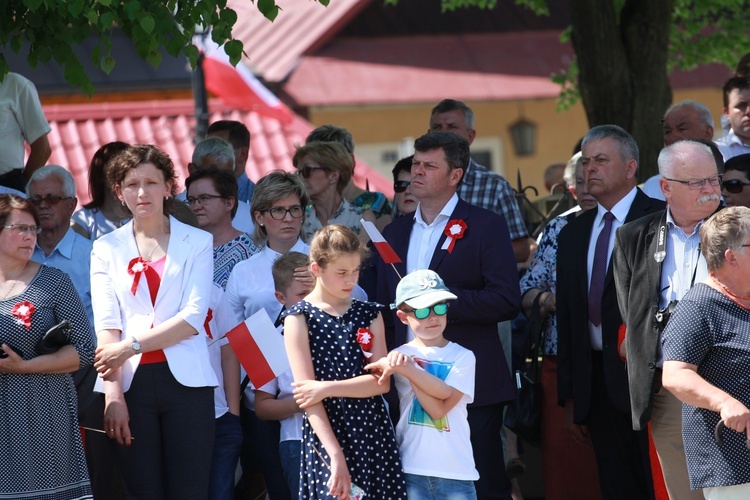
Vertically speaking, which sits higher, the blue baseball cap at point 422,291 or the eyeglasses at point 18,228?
the eyeglasses at point 18,228

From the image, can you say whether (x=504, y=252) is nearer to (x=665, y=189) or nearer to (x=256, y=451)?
(x=665, y=189)

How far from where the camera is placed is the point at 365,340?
5332 mm

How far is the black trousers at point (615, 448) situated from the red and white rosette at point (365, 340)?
5.18ft

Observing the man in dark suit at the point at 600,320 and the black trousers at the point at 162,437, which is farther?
the man in dark suit at the point at 600,320

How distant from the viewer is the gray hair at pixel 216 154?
802 cm

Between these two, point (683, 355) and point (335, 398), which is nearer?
point (683, 355)

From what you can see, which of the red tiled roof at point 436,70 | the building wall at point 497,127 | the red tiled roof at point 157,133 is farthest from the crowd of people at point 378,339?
the building wall at point 497,127

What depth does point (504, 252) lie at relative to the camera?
618 cm

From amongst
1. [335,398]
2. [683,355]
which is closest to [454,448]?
[335,398]

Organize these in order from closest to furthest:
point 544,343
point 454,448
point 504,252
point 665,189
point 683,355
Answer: point 683,355
point 454,448
point 665,189
point 504,252
point 544,343

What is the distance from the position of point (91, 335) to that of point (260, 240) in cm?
122

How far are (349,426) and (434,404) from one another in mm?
394

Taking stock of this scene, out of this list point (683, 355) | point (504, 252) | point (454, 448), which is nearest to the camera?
point (683, 355)

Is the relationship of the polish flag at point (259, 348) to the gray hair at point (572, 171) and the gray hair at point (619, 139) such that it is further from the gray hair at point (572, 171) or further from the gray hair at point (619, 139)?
the gray hair at point (572, 171)
